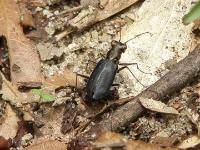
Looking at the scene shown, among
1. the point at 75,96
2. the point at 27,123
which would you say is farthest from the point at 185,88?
the point at 27,123

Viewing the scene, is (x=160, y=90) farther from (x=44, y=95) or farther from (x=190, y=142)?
(x=44, y=95)

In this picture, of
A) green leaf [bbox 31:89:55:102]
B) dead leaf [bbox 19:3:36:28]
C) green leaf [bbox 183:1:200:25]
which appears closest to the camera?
green leaf [bbox 183:1:200:25]

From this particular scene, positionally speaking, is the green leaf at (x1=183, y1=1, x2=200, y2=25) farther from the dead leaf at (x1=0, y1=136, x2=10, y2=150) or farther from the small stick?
the dead leaf at (x1=0, y1=136, x2=10, y2=150)

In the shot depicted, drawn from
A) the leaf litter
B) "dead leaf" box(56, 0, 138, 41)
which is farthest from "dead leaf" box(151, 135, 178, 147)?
"dead leaf" box(56, 0, 138, 41)

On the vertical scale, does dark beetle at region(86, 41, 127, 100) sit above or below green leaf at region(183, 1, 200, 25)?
below

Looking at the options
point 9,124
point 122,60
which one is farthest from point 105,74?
point 9,124

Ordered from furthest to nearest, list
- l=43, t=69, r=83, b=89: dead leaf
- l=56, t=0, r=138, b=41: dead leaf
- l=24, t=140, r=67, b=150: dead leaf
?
1. l=56, t=0, r=138, b=41: dead leaf
2. l=43, t=69, r=83, b=89: dead leaf
3. l=24, t=140, r=67, b=150: dead leaf

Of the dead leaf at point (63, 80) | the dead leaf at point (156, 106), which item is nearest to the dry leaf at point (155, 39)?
the dead leaf at point (156, 106)
